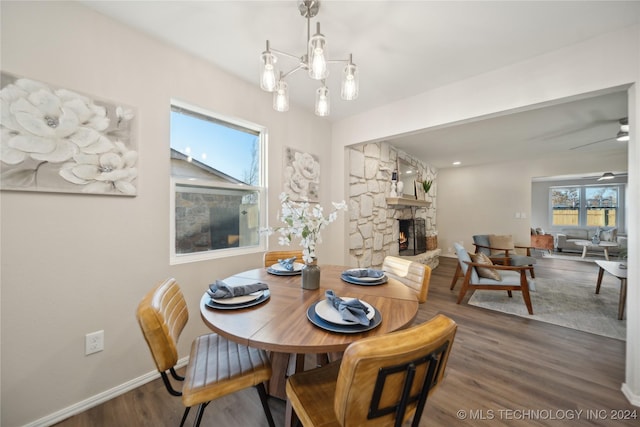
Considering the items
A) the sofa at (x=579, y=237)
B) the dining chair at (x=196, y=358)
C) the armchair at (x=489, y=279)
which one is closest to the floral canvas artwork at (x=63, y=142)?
the dining chair at (x=196, y=358)

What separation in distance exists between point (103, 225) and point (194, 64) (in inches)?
54.5

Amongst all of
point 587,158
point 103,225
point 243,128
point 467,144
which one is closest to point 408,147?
point 467,144

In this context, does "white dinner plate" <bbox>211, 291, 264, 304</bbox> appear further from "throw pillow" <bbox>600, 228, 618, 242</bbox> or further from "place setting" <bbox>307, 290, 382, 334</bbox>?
"throw pillow" <bbox>600, 228, 618, 242</bbox>

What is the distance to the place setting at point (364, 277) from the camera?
147 centimetres

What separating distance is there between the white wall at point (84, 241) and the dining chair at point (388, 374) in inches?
59.8

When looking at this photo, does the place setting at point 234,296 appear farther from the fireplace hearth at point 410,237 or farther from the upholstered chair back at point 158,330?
the fireplace hearth at point 410,237

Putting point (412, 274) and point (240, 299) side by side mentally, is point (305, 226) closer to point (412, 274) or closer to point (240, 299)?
point (240, 299)

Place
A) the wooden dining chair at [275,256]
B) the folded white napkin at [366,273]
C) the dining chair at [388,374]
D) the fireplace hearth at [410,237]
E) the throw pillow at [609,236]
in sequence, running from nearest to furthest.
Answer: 1. the dining chair at [388,374]
2. the folded white napkin at [366,273]
3. the wooden dining chair at [275,256]
4. the fireplace hearth at [410,237]
5. the throw pillow at [609,236]

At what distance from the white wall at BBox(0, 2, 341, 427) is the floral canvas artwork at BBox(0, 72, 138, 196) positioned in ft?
0.20

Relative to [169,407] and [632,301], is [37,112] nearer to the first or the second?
[169,407]

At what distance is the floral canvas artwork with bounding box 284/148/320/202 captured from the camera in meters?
2.62

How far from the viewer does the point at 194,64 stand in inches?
75.0

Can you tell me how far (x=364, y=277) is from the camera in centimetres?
153

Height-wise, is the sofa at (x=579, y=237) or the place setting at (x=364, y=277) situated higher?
the place setting at (x=364, y=277)
